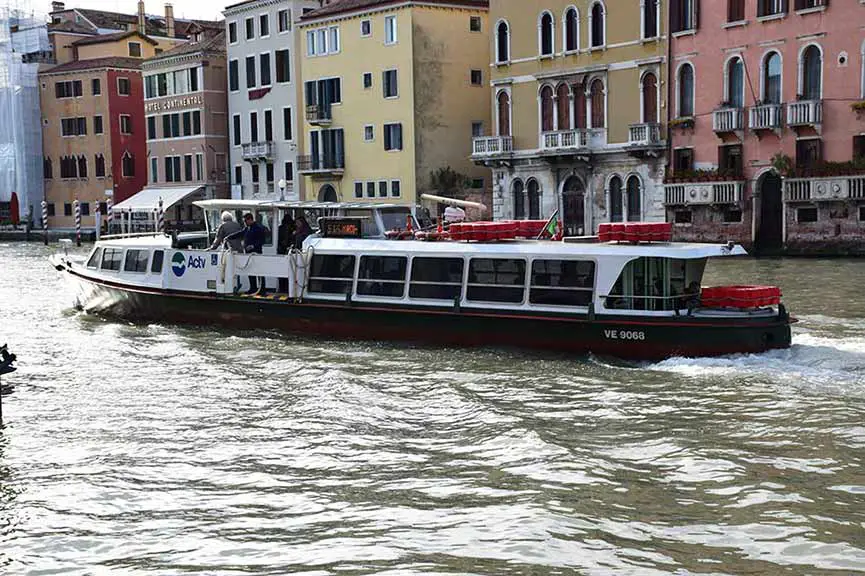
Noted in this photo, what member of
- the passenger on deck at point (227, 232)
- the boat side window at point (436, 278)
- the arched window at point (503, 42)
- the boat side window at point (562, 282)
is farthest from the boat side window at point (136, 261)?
the arched window at point (503, 42)

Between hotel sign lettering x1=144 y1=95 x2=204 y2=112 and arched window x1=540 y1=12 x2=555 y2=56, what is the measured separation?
19.0 meters

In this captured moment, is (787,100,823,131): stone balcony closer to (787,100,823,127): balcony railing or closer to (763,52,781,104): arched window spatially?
(787,100,823,127): balcony railing

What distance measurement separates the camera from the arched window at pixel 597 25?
115 ft

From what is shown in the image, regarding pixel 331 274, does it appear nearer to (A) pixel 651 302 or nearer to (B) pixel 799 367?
(A) pixel 651 302

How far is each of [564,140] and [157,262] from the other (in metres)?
19.4

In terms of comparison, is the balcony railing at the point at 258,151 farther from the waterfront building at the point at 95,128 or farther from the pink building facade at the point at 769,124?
the pink building facade at the point at 769,124

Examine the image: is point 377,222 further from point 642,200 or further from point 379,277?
point 642,200

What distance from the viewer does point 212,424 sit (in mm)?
11250

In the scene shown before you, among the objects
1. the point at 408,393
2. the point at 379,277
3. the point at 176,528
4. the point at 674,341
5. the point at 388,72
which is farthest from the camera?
the point at 388,72

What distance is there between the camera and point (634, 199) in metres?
35.2

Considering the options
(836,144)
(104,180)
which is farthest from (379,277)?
(104,180)

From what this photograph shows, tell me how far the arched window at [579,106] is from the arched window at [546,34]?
157cm

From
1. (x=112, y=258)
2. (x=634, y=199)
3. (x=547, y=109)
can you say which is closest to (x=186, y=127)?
(x=547, y=109)

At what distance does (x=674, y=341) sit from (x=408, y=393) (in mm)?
3475
